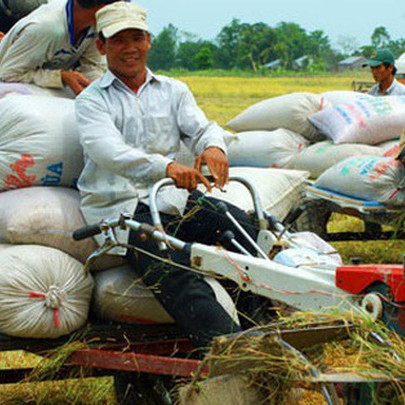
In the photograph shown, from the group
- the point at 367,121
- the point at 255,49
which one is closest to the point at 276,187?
the point at 367,121

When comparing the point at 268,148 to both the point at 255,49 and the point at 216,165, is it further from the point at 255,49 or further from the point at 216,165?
the point at 255,49

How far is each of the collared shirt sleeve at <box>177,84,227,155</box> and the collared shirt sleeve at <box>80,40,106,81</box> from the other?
2.83 feet

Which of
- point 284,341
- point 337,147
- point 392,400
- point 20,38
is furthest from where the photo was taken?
point 337,147

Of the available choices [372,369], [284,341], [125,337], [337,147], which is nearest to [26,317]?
[125,337]

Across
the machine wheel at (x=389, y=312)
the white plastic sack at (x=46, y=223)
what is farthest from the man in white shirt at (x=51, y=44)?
the machine wheel at (x=389, y=312)

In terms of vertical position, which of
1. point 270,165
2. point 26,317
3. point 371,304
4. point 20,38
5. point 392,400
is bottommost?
point 270,165

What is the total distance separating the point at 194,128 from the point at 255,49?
7179cm

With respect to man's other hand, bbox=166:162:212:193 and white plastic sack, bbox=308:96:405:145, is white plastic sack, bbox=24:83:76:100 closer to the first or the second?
man's other hand, bbox=166:162:212:193

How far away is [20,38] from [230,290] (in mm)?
1771

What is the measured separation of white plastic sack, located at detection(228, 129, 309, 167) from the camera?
278 inches

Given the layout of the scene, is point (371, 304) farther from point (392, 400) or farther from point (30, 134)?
point (30, 134)

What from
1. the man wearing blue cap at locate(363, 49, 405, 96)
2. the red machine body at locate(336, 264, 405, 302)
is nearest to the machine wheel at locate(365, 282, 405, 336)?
the red machine body at locate(336, 264, 405, 302)

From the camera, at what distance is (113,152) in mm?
3316

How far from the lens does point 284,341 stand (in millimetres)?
2287
